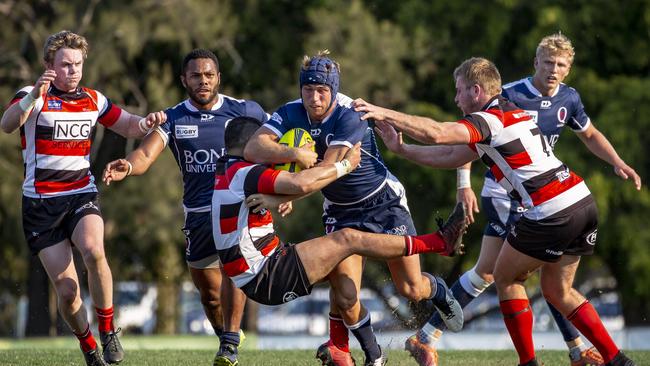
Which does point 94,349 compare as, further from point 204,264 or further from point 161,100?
point 161,100

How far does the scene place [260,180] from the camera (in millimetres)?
7746

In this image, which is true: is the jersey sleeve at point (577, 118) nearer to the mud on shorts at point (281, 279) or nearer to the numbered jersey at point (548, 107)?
the numbered jersey at point (548, 107)

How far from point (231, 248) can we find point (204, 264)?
62.7 inches

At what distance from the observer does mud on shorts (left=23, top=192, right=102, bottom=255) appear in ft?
28.4

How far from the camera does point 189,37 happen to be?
929 inches

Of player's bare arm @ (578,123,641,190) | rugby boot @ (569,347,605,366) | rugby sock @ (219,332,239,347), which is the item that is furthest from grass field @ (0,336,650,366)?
player's bare arm @ (578,123,641,190)

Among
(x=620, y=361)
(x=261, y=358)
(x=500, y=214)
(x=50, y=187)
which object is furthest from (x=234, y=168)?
(x=620, y=361)

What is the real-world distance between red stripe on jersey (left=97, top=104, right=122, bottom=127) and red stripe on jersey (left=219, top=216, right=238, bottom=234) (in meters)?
1.81

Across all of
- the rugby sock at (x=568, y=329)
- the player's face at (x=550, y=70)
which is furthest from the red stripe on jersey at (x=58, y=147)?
the rugby sock at (x=568, y=329)

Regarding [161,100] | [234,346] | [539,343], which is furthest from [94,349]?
[161,100]

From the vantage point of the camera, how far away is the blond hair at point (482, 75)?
7980 millimetres

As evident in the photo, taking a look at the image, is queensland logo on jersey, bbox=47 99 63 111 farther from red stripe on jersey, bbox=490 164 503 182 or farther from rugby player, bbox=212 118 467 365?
red stripe on jersey, bbox=490 164 503 182

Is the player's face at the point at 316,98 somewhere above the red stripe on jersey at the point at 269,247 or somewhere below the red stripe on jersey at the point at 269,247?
above

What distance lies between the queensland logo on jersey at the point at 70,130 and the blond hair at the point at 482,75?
2.94 m
